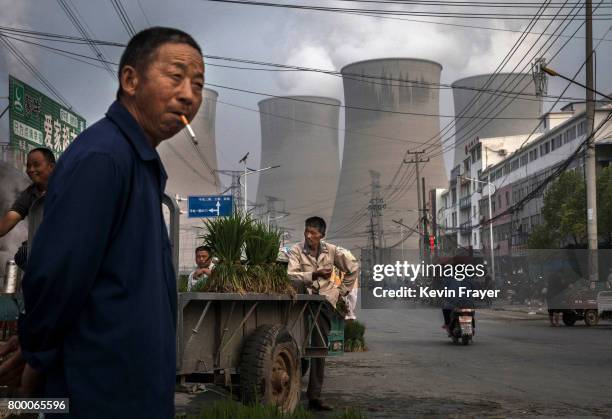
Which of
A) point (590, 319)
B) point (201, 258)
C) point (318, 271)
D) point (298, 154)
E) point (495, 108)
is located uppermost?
point (495, 108)

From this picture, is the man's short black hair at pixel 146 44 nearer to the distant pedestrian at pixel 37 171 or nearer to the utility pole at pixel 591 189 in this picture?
the distant pedestrian at pixel 37 171

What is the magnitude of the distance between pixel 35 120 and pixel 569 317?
674 inches

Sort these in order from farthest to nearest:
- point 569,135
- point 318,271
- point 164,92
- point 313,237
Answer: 1. point 569,135
2. point 313,237
3. point 318,271
4. point 164,92

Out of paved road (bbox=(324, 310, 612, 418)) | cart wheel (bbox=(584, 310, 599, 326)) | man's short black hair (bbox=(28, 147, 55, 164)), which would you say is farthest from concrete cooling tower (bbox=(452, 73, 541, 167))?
man's short black hair (bbox=(28, 147, 55, 164))

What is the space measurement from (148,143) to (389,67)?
236ft

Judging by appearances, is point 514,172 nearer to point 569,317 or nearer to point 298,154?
point 298,154

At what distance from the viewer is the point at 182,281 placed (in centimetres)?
665

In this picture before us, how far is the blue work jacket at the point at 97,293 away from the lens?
169 centimetres

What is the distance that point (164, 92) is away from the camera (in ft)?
6.39

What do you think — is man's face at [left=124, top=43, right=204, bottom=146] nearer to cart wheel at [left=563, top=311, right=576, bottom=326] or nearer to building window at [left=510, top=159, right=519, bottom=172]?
cart wheel at [left=563, top=311, right=576, bottom=326]

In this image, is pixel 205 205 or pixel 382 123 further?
pixel 382 123

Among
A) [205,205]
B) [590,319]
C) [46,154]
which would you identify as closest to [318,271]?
[46,154]

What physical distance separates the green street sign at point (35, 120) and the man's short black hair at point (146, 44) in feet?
76.1

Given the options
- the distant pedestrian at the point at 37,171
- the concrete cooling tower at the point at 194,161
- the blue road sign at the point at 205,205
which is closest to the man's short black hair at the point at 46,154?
the distant pedestrian at the point at 37,171
